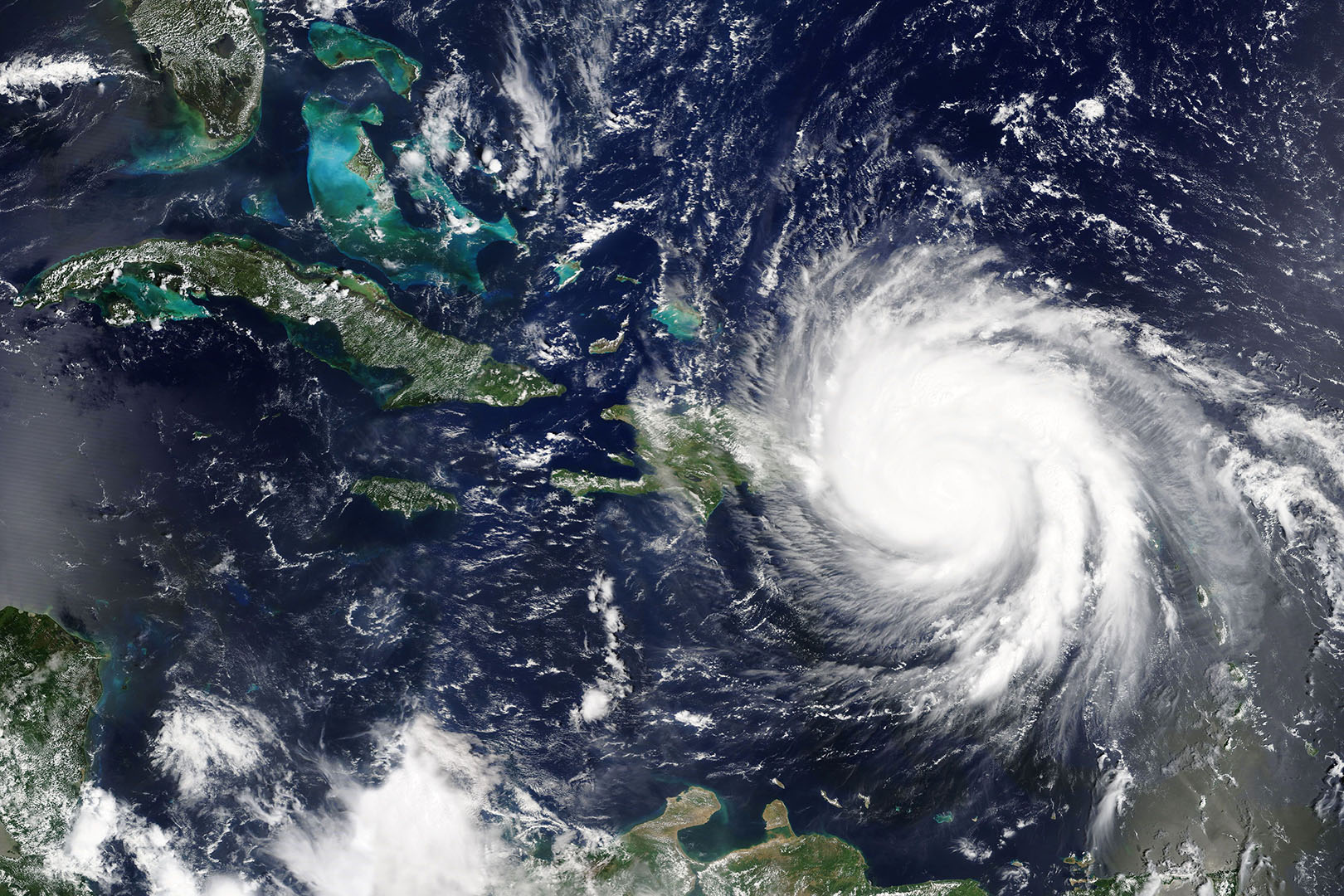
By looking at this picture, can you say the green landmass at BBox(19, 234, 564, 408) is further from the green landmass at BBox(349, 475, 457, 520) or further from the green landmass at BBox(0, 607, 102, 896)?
the green landmass at BBox(0, 607, 102, 896)

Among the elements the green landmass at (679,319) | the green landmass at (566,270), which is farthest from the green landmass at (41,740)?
the green landmass at (679,319)

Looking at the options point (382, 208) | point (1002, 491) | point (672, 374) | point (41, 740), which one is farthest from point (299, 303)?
point (1002, 491)

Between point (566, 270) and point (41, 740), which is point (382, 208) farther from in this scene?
point (41, 740)

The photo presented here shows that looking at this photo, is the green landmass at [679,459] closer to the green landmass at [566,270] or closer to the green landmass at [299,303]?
the green landmass at [299,303]

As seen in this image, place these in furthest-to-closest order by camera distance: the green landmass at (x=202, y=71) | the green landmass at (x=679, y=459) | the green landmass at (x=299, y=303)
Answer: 1. the green landmass at (x=202, y=71)
2. the green landmass at (x=299, y=303)
3. the green landmass at (x=679, y=459)

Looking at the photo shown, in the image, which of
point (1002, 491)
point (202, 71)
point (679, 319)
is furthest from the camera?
point (202, 71)
